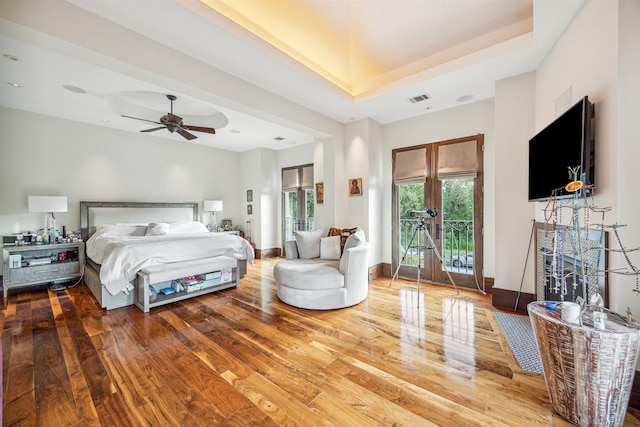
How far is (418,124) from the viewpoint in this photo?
4477 mm

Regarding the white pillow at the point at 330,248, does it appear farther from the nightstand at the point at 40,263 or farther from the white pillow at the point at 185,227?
the nightstand at the point at 40,263

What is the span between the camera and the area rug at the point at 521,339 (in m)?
2.09

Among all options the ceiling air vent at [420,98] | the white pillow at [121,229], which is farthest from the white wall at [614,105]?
the white pillow at [121,229]

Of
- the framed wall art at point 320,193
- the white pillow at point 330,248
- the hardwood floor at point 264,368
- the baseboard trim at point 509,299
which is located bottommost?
the hardwood floor at point 264,368

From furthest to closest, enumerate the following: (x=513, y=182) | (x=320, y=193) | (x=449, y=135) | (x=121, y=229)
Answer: (x=320, y=193) → (x=121, y=229) → (x=449, y=135) → (x=513, y=182)

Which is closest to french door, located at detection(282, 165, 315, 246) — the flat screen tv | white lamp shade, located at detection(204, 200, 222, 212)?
white lamp shade, located at detection(204, 200, 222, 212)

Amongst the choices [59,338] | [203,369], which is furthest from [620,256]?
[59,338]

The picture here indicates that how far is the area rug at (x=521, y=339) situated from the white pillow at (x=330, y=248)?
2117 millimetres

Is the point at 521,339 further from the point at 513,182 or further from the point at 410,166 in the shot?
the point at 410,166

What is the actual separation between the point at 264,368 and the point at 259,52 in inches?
115

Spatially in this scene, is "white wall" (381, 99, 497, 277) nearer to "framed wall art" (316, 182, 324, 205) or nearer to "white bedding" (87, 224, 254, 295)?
"framed wall art" (316, 182, 324, 205)

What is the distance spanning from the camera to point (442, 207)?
4.28 m

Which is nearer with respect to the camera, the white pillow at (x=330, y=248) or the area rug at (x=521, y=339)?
the area rug at (x=521, y=339)

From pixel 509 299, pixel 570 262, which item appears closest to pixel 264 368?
pixel 570 262
